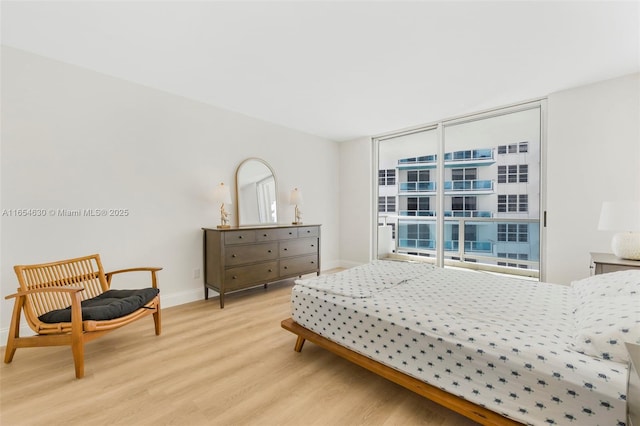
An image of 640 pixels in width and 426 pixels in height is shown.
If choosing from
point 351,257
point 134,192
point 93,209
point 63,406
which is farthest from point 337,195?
point 63,406

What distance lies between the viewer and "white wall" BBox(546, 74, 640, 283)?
9.00 ft

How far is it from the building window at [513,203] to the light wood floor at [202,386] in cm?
314

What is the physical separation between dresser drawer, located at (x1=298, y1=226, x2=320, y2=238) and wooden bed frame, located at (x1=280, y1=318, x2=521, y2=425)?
79.5 inches

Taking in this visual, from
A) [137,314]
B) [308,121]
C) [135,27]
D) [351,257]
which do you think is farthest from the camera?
[351,257]

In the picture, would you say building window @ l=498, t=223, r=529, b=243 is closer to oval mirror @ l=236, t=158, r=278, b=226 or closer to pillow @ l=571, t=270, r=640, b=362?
pillow @ l=571, t=270, r=640, b=362

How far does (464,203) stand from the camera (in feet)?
13.5

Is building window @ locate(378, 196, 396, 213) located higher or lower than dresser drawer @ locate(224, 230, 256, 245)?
higher

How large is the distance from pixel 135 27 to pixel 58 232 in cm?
196

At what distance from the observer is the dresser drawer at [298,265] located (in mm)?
3832

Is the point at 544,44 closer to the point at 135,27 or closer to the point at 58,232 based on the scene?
the point at 135,27

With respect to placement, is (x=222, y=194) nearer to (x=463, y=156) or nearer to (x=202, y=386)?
(x=202, y=386)

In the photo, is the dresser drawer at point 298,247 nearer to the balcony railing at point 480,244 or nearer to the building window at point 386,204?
the building window at point 386,204

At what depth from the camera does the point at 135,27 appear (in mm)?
2031

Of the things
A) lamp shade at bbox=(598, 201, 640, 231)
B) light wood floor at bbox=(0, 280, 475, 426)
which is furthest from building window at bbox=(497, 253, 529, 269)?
light wood floor at bbox=(0, 280, 475, 426)
